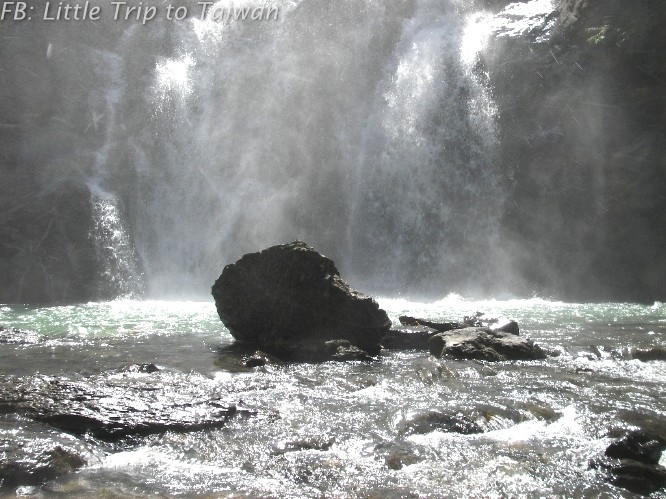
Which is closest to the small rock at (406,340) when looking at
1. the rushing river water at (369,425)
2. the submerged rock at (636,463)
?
the rushing river water at (369,425)

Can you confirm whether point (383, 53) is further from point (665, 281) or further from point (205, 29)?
point (665, 281)

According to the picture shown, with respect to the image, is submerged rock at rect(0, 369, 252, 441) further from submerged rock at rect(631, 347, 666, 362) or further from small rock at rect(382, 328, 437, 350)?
submerged rock at rect(631, 347, 666, 362)

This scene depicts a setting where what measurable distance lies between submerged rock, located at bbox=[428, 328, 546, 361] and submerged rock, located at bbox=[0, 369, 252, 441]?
221 inches

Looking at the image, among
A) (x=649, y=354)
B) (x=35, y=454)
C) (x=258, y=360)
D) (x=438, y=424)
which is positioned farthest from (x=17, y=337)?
(x=649, y=354)

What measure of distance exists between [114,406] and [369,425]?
328 cm

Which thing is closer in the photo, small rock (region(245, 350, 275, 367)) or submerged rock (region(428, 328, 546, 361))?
small rock (region(245, 350, 275, 367))

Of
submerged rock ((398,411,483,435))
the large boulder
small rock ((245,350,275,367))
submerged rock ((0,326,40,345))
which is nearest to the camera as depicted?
submerged rock ((398,411,483,435))

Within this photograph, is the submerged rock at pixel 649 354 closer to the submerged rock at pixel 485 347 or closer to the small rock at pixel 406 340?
the submerged rock at pixel 485 347

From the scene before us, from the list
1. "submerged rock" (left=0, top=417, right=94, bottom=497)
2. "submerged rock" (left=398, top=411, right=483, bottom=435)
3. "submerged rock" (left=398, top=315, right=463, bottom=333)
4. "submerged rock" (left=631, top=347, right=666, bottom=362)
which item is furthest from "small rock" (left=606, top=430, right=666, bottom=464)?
"submerged rock" (left=398, top=315, right=463, bottom=333)

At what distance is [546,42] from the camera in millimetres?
32969

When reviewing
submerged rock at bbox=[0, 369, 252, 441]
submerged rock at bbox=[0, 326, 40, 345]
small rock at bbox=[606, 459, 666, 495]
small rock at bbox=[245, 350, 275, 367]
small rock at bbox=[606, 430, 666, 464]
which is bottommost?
submerged rock at bbox=[0, 326, 40, 345]

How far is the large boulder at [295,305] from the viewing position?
12.9m

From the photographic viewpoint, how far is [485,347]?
11.6 m

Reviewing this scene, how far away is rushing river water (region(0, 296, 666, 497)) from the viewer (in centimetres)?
523
